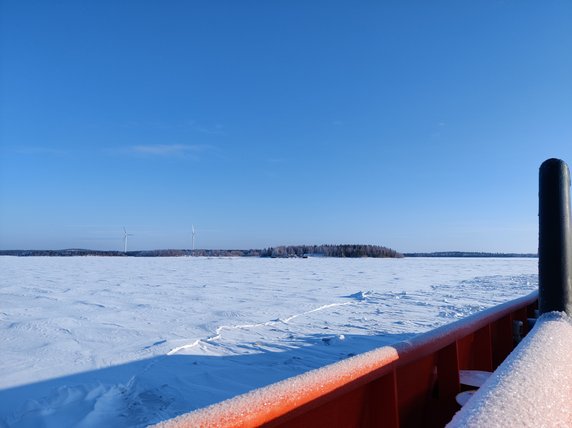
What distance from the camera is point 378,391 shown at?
5.14ft

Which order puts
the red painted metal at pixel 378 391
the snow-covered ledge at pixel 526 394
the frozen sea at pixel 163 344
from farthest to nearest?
1. the frozen sea at pixel 163 344
2. the red painted metal at pixel 378 391
3. the snow-covered ledge at pixel 526 394

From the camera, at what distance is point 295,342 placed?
176 inches

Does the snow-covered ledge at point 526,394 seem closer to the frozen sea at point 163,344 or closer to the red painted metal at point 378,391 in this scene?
the red painted metal at point 378,391

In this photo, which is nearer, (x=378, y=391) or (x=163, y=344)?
(x=378, y=391)

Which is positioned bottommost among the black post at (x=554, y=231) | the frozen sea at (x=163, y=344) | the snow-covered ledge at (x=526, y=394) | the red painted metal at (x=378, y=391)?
the frozen sea at (x=163, y=344)

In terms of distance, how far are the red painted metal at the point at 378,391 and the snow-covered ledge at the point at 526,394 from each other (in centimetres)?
39

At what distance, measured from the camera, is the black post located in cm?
280

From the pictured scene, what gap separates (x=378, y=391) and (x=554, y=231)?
2.07 metres

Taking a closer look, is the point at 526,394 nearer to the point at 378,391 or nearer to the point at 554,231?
the point at 378,391

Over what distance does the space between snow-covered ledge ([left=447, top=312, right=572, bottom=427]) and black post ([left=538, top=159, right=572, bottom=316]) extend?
1.59 meters

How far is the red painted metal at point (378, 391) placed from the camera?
3.05 feet

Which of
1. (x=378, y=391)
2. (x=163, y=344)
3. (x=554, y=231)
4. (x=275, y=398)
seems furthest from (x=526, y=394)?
(x=163, y=344)

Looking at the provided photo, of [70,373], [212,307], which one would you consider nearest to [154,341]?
[70,373]

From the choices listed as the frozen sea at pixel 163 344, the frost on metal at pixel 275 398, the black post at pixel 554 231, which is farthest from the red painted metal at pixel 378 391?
the frozen sea at pixel 163 344
